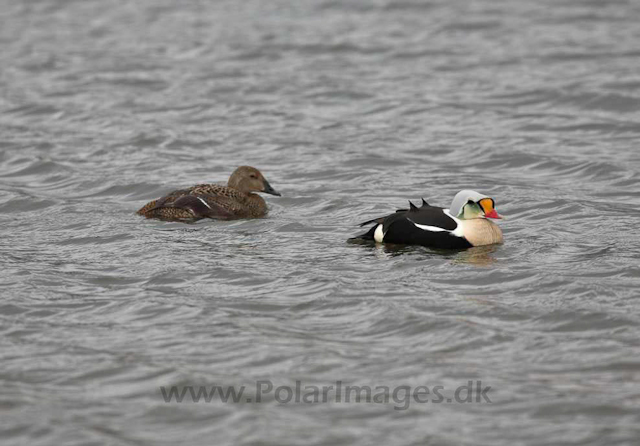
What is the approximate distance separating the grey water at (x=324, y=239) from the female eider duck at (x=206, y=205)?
0.16 metres

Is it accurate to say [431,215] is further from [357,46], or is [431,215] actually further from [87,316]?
[357,46]

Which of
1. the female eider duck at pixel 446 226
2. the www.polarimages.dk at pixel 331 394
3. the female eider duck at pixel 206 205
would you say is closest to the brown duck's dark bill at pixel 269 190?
the female eider duck at pixel 206 205

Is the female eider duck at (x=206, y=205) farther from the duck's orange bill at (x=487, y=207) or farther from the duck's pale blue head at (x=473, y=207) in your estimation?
the duck's orange bill at (x=487, y=207)

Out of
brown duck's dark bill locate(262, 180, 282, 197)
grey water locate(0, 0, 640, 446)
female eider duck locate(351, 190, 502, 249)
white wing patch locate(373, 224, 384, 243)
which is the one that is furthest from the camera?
brown duck's dark bill locate(262, 180, 282, 197)

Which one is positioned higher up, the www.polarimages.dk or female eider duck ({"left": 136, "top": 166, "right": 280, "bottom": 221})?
female eider duck ({"left": 136, "top": 166, "right": 280, "bottom": 221})

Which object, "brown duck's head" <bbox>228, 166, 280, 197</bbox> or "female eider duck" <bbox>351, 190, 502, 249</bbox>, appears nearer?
"female eider duck" <bbox>351, 190, 502, 249</bbox>

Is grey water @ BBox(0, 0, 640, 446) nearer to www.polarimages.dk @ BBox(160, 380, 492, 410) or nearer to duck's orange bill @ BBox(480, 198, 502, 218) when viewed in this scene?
www.polarimages.dk @ BBox(160, 380, 492, 410)

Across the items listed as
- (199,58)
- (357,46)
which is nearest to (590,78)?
(357,46)

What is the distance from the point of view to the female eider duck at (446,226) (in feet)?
34.7

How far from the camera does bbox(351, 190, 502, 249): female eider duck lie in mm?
10562

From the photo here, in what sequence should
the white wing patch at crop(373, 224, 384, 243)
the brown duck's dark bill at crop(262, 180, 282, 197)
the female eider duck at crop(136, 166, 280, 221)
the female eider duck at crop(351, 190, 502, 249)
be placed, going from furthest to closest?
the brown duck's dark bill at crop(262, 180, 282, 197)
the female eider duck at crop(136, 166, 280, 221)
the white wing patch at crop(373, 224, 384, 243)
the female eider duck at crop(351, 190, 502, 249)

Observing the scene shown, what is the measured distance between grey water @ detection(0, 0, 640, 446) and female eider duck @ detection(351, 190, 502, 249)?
147mm

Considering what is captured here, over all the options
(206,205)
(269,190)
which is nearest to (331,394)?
(206,205)

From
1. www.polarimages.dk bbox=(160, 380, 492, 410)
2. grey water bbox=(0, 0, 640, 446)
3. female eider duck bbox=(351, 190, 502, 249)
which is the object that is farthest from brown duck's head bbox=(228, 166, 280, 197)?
www.polarimages.dk bbox=(160, 380, 492, 410)
